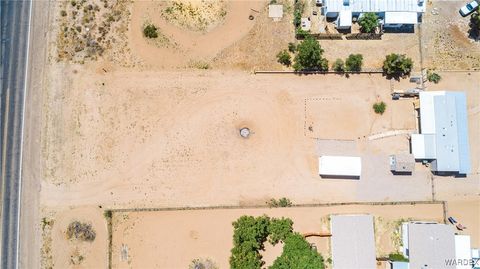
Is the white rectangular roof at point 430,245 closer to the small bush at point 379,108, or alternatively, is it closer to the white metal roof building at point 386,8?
the small bush at point 379,108

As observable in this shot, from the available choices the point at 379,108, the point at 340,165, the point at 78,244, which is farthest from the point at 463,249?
the point at 78,244

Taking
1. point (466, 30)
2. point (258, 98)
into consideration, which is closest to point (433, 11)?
point (466, 30)

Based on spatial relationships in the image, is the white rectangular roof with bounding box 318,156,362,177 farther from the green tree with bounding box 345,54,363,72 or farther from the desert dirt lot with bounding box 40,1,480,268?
the green tree with bounding box 345,54,363,72

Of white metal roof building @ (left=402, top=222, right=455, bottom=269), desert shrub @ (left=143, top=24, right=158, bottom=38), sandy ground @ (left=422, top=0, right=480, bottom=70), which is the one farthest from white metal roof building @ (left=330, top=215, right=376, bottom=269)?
desert shrub @ (left=143, top=24, right=158, bottom=38)

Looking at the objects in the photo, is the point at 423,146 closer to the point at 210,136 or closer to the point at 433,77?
the point at 433,77

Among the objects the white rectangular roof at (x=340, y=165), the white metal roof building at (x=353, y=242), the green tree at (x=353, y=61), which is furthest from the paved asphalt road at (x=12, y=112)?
the green tree at (x=353, y=61)

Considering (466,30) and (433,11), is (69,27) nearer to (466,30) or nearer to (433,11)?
(433,11)
